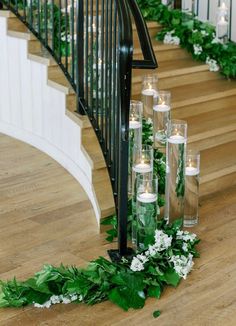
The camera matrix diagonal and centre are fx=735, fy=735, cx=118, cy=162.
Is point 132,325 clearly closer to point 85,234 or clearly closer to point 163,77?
point 85,234

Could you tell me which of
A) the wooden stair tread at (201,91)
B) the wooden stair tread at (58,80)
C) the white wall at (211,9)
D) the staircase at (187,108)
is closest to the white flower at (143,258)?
the staircase at (187,108)

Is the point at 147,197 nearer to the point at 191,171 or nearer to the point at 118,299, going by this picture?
the point at 191,171

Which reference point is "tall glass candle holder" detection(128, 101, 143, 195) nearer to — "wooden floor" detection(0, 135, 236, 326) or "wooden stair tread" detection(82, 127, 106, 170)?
"wooden stair tread" detection(82, 127, 106, 170)

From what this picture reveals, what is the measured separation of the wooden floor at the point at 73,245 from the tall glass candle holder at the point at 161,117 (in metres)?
0.48

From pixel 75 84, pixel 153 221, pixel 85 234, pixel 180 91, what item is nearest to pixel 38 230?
pixel 85 234

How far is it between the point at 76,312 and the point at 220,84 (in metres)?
3.02

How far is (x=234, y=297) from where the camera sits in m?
3.52

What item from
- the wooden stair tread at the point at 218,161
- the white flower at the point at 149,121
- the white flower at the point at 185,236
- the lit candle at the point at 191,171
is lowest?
the white flower at the point at 185,236

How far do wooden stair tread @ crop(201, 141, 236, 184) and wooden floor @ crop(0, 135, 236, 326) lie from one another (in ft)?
0.47

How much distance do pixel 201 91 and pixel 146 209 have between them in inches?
81.4

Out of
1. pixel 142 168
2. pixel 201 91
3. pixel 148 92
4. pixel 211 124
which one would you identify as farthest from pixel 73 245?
pixel 201 91

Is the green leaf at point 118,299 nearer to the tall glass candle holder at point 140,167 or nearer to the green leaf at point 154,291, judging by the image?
the green leaf at point 154,291

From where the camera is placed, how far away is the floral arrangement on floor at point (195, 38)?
5996 mm

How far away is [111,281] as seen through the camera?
3539mm
